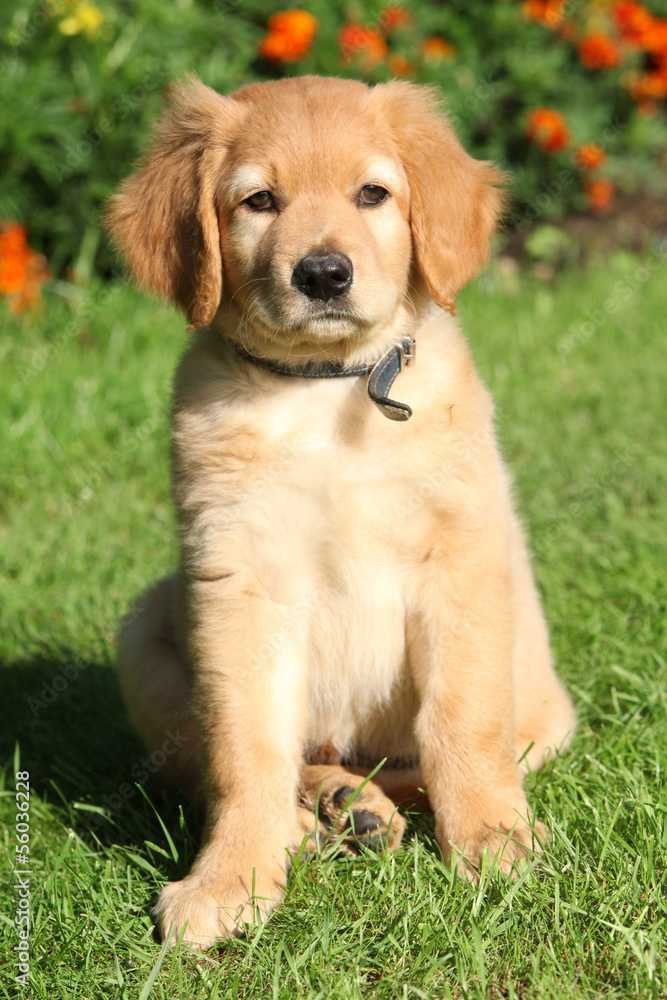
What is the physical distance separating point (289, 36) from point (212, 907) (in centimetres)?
560

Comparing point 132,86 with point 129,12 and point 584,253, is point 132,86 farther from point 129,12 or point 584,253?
point 584,253

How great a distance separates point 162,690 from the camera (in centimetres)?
276

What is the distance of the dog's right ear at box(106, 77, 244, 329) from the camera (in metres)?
2.50

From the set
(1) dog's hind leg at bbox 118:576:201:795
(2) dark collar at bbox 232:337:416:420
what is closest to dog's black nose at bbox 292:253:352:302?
(2) dark collar at bbox 232:337:416:420

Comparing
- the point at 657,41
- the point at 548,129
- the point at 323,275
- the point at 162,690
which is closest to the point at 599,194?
the point at 548,129

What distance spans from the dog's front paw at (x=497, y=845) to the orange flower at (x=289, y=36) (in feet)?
17.7

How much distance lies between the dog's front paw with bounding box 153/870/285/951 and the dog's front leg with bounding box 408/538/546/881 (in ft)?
1.38

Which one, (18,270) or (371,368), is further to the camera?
(18,270)

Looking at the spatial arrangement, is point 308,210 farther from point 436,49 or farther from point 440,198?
point 436,49

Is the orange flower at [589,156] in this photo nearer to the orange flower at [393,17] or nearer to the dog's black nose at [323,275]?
the orange flower at [393,17]

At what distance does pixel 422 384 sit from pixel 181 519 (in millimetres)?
670

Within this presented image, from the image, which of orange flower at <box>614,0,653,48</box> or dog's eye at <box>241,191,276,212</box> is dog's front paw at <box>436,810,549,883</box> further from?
orange flower at <box>614,0,653,48</box>

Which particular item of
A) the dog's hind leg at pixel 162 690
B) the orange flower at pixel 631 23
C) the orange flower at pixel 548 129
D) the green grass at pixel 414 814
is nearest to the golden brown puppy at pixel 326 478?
the green grass at pixel 414 814

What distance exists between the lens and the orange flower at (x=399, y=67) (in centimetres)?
669
